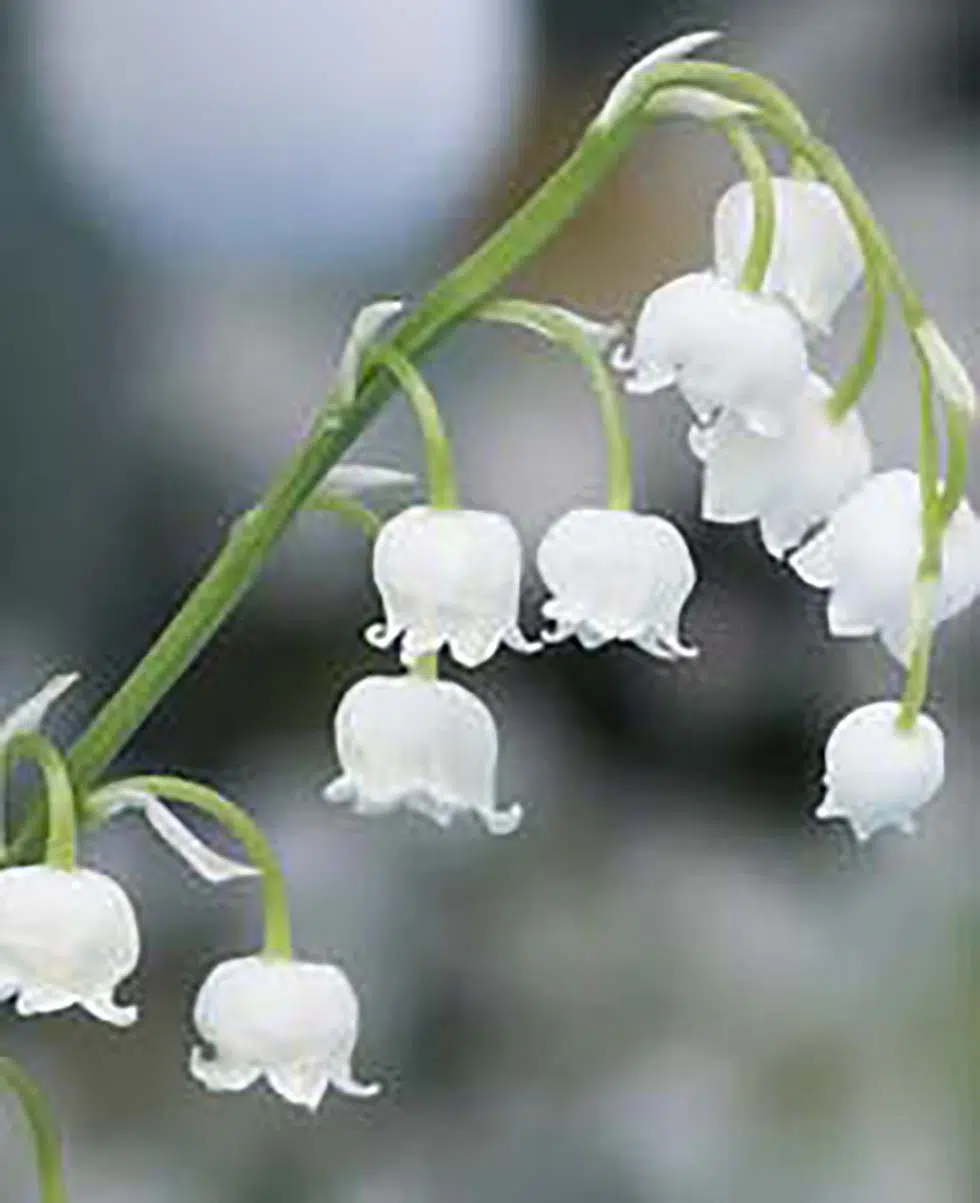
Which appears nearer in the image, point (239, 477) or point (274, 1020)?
point (274, 1020)

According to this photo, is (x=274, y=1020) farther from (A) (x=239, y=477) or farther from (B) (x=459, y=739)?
(A) (x=239, y=477)

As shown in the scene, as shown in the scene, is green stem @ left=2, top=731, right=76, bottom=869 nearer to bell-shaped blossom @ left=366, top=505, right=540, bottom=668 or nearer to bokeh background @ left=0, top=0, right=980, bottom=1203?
bell-shaped blossom @ left=366, top=505, right=540, bottom=668

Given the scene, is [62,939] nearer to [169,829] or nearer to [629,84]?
[169,829]

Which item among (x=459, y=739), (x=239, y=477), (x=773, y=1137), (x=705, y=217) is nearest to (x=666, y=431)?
(x=705, y=217)

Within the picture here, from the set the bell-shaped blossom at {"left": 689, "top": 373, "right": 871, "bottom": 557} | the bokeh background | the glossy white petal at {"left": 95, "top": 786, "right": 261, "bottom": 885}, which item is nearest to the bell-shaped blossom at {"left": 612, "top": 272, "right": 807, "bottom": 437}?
the bell-shaped blossom at {"left": 689, "top": 373, "right": 871, "bottom": 557}

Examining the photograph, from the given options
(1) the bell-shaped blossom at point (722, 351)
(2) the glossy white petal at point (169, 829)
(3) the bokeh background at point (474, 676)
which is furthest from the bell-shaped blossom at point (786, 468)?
(3) the bokeh background at point (474, 676)

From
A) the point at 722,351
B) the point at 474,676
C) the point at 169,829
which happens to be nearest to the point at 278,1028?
the point at 169,829

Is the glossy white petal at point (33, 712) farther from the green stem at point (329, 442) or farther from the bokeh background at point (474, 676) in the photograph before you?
the bokeh background at point (474, 676)

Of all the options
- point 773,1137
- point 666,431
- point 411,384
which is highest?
point 666,431
